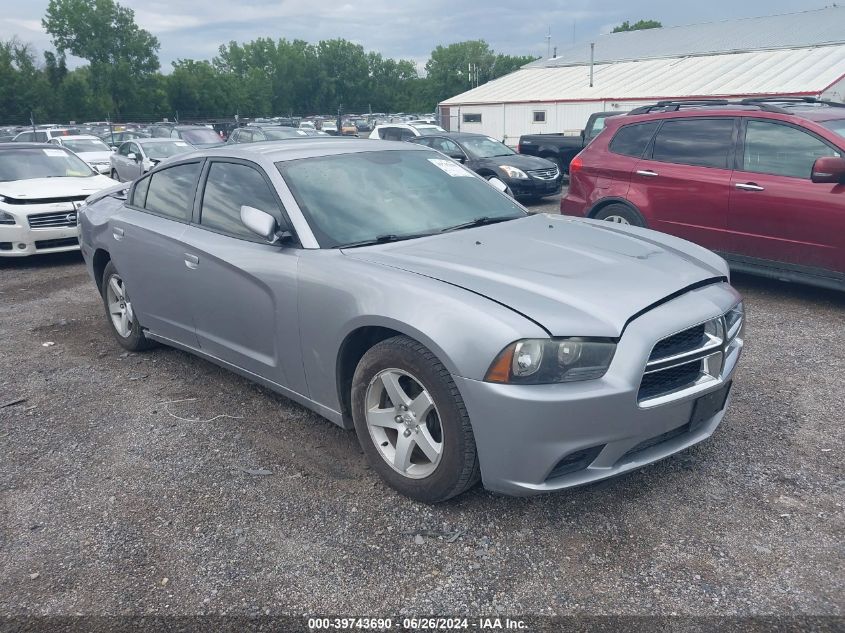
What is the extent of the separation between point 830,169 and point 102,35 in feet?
277

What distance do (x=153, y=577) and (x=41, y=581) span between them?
0.45 metres

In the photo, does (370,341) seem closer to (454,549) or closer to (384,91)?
(454,549)

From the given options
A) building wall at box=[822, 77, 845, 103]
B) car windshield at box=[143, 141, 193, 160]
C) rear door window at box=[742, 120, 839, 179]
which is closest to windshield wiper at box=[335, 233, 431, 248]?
rear door window at box=[742, 120, 839, 179]

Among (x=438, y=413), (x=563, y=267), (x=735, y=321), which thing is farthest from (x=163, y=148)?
(x=735, y=321)

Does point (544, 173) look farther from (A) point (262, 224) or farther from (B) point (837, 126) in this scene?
A: (A) point (262, 224)

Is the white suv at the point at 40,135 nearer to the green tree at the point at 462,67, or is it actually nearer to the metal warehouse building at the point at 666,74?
the metal warehouse building at the point at 666,74

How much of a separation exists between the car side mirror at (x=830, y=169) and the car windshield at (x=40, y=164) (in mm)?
9292

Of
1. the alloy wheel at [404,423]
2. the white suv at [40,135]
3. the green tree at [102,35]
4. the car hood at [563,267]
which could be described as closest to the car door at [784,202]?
the car hood at [563,267]

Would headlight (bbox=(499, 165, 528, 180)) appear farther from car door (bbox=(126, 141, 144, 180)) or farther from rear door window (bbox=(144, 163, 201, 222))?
rear door window (bbox=(144, 163, 201, 222))

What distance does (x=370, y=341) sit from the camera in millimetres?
3354

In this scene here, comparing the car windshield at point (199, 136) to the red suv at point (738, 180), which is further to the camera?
the car windshield at point (199, 136)

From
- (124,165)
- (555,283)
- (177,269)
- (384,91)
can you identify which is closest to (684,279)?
(555,283)

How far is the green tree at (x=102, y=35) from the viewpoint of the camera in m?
75.6

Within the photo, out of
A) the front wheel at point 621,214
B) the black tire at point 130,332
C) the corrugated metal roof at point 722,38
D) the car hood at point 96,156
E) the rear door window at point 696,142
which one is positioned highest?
the corrugated metal roof at point 722,38
